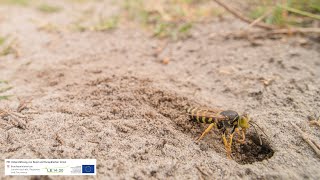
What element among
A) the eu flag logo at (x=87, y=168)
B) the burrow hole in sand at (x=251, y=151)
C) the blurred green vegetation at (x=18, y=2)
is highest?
the blurred green vegetation at (x=18, y=2)

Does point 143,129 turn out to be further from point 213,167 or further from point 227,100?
point 227,100

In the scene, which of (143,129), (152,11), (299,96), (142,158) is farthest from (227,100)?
(152,11)

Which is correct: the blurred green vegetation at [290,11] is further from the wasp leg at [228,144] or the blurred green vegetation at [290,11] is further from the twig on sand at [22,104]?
the twig on sand at [22,104]

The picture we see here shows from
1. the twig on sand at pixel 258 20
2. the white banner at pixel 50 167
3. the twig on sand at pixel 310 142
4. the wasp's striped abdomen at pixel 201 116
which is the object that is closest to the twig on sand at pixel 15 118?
the white banner at pixel 50 167

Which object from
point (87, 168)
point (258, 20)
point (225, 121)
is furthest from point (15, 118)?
point (258, 20)

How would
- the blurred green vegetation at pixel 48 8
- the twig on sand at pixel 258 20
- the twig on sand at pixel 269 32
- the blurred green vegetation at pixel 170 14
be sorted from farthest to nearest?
the blurred green vegetation at pixel 48 8 < the blurred green vegetation at pixel 170 14 < the twig on sand at pixel 258 20 < the twig on sand at pixel 269 32
